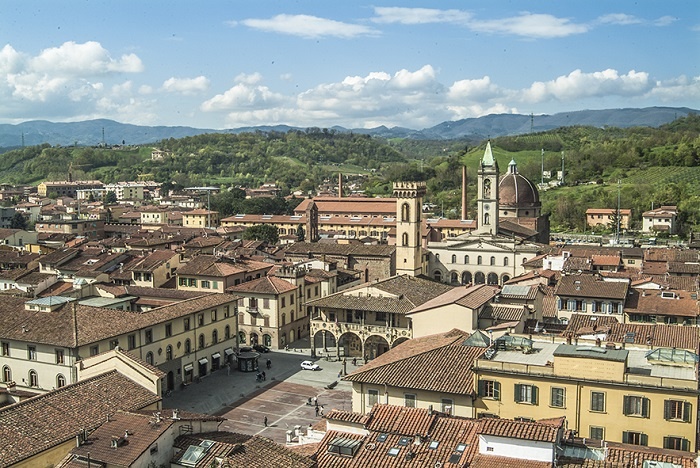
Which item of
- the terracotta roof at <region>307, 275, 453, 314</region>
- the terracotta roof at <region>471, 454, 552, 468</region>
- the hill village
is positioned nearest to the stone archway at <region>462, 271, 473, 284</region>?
the hill village

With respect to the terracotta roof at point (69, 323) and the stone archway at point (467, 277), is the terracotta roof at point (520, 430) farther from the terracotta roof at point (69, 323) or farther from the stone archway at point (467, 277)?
the stone archway at point (467, 277)

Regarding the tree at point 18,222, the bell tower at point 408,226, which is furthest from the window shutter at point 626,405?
the tree at point 18,222

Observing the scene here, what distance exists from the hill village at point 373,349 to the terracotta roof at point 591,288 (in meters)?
0.21

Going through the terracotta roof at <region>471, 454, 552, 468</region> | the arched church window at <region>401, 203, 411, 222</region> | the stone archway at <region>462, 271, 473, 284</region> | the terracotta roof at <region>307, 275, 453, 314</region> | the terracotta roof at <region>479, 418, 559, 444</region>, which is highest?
the arched church window at <region>401, 203, 411, 222</region>

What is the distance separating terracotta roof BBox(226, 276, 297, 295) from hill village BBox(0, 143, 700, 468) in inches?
9.5

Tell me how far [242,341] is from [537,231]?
5066 centimetres

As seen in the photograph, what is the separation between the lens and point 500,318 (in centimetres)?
3684

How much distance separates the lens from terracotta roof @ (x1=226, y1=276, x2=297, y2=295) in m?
52.3

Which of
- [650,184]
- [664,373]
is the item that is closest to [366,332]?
[664,373]

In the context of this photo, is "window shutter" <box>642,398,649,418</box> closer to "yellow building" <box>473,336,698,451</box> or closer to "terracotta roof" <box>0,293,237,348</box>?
"yellow building" <box>473,336,698,451</box>

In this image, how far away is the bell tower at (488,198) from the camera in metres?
83.3

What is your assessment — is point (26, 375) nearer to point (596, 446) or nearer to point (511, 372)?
point (511, 372)

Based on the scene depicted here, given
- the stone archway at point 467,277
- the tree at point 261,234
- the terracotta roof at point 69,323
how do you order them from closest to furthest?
the terracotta roof at point 69,323
the stone archway at point 467,277
the tree at point 261,234

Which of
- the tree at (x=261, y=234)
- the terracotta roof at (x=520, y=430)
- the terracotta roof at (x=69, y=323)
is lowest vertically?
the tree at (x=261, y=234)
